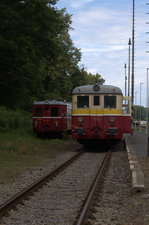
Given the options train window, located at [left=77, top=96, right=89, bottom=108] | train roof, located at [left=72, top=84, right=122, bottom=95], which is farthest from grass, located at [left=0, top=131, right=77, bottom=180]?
train roof, located at [left=72, top=84, right=122, bottom=95]

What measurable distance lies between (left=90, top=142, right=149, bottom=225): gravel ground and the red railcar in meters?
15.8

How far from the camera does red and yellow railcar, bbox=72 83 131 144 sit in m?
18.4

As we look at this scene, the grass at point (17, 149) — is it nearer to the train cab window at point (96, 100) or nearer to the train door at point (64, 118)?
the train door at point (64, 118)

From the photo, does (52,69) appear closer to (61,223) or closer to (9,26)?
(9,26)

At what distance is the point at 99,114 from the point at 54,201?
11.0 meters

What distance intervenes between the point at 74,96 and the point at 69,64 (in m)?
31.4

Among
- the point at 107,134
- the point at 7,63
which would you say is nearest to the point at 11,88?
the point at 7,63

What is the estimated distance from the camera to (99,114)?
18438 millimetres

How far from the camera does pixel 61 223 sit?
603cm

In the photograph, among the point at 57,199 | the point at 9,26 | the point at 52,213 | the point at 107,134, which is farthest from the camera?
the point at 9,26

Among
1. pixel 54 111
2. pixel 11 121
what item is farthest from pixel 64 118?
pixel 11 121

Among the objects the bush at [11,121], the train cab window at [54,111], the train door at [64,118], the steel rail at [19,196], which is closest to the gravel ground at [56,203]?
the steel rail at [19,196]

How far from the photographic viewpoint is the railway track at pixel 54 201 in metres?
6.28

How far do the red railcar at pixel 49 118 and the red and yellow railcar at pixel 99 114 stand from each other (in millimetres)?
7704
